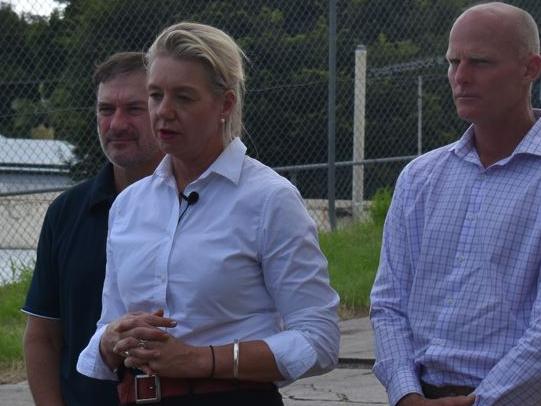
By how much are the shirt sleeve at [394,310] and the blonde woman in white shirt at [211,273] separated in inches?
14.4

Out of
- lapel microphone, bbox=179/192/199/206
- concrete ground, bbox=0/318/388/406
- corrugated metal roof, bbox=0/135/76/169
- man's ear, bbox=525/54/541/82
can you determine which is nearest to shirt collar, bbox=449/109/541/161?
man's ear, bbox=525/54/541/82

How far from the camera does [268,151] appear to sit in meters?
10.9

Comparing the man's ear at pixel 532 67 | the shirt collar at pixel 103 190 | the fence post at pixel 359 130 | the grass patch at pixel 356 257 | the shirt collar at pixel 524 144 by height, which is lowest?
the grass patch at pixel 356 257

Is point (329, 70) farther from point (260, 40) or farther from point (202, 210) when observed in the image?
point (202, 210)

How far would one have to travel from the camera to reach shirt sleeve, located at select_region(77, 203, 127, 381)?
3.39 metres

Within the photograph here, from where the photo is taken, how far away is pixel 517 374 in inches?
132

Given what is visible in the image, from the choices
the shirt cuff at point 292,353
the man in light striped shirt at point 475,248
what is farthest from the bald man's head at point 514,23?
the shirt cuff at point 292,353

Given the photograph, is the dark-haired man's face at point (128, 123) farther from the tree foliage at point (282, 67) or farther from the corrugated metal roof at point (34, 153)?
Result: the corrugated metal roof at point (34, 153)

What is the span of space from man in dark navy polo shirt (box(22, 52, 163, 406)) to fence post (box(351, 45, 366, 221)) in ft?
24.2

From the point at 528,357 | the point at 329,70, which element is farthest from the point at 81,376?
the point at 329,70

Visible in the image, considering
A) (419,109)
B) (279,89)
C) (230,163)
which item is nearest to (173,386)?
(230,163)

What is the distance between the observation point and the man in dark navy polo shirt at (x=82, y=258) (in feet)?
12.3

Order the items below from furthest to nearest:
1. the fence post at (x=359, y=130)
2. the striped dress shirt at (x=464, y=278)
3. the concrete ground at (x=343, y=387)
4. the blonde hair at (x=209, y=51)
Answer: the fence post at (x=359, y=130) < the concrete ground at (x=343, y=387) < the striped dress shirt at (x=464, y=278) < the blonde hair at (x=209, y=51)

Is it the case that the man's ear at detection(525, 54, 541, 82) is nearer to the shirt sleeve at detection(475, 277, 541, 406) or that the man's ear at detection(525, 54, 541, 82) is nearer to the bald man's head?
the bald man's head
